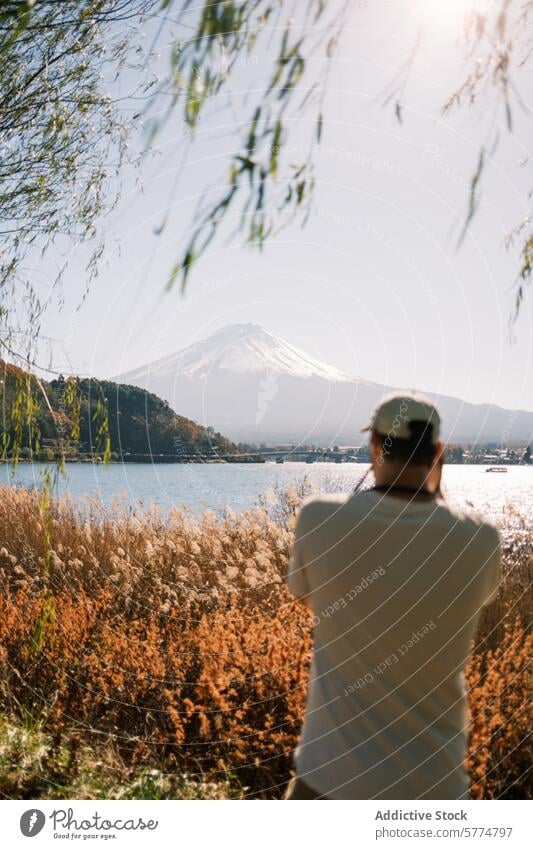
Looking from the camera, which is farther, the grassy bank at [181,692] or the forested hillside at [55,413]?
the forested hillside at [55,413]

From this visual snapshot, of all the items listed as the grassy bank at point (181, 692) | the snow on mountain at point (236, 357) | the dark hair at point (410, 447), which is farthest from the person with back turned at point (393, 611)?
the snow on mountain at point (236, 357)

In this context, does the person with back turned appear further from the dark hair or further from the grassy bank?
the grassy bank

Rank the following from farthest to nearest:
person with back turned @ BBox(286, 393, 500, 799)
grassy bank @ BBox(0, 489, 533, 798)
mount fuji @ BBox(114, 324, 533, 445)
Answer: mount fuji @ BBox(114, 324, 533, 445) → grassy bank @ BBox(0, 489, 533, 798) → person with back turned @ BBox(286, 393, 500, 799)

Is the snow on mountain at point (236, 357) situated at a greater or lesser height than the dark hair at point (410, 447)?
greater

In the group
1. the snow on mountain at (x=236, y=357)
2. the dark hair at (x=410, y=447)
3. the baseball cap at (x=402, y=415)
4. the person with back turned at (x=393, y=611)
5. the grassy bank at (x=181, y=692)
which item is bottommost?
the grassy bank at (x=181, y=692)

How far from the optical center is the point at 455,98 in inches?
122

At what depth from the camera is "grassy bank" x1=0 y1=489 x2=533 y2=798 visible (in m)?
2.97

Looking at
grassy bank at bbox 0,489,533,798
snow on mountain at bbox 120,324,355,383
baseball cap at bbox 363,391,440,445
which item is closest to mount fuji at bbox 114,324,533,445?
snow on mountain at bbox 120,324,355,383

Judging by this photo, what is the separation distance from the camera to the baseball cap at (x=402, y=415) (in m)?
1.56

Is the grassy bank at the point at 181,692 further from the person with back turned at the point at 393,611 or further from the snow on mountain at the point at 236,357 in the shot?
the person with back turned at the point at 393,611

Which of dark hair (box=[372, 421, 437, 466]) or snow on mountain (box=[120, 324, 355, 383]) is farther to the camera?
snow on mountain (box=[120, 324, 355, 383])

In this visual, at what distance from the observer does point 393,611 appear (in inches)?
60.3
